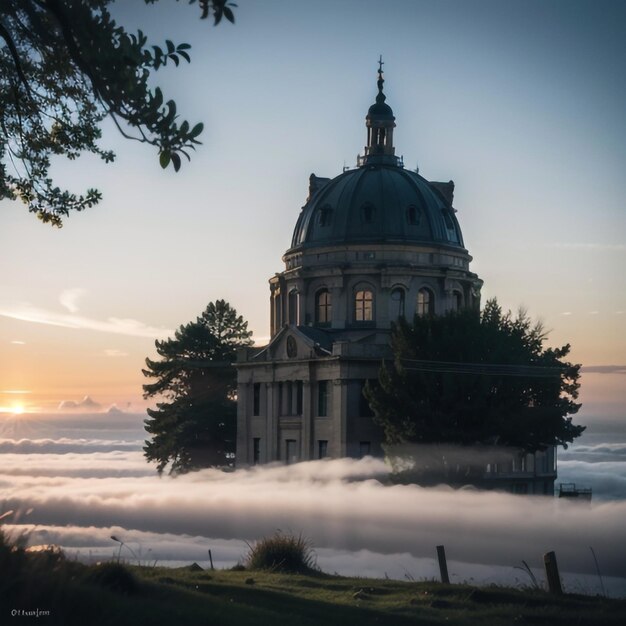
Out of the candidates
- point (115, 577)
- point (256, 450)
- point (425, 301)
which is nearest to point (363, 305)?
point (425, 301)

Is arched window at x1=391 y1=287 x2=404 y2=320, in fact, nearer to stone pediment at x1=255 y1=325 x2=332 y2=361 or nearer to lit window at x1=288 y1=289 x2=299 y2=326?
stone pediment at x1=255 y1=325 x2=332 y2=361

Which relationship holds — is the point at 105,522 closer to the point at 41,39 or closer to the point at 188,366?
the point at 188,366

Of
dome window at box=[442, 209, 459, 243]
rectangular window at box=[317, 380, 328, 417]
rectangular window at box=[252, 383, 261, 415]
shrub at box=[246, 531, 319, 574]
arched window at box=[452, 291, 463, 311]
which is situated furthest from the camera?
dome window at box=[442, 209, 459, 243]

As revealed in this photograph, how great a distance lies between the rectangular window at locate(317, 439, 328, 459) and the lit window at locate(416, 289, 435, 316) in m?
12.9

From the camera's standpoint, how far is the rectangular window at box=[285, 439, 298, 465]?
82438 millimetres

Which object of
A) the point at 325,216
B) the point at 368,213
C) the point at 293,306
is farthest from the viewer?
the point at 293,306

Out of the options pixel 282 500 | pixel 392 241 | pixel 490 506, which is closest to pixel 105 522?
pixel 282 500

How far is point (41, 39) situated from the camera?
65.6ft

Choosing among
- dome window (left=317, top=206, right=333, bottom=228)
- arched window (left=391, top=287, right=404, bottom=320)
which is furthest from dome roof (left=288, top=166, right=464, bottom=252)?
arched window (left=391, top=287, right=404, bottom=320)

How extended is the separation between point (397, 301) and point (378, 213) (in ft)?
22.7

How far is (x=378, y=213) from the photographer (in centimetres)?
8725

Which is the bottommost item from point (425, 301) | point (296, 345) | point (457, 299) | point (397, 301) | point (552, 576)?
point (552, 576)

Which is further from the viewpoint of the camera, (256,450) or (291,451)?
(256,450)

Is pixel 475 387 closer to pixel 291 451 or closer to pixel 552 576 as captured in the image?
pixel 291 451
